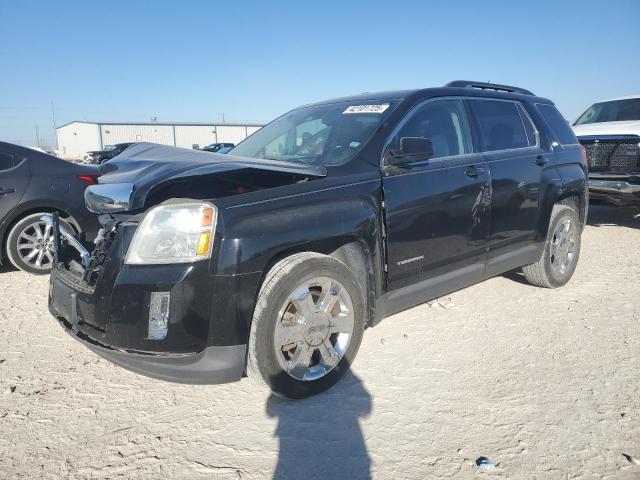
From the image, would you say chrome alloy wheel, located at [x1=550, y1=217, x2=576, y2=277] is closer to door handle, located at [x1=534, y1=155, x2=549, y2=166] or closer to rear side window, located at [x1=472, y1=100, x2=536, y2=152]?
door handle, located at [x1=534, y1=155, x2=549, y2=166]

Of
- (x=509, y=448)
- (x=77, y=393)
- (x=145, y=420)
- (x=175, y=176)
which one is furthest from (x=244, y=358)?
(x=509, y=448)

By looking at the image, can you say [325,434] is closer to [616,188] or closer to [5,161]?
[5,161]

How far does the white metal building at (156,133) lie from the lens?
5559 centimetres

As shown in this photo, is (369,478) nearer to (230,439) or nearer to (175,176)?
(230,439)

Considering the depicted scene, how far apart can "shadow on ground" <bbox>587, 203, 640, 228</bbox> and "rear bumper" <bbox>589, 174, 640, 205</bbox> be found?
60 centimetres

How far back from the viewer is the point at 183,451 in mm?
2238

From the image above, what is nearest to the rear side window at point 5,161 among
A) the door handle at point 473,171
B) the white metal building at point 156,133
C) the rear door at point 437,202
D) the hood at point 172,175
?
the hood at point 172,175

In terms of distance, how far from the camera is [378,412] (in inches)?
100

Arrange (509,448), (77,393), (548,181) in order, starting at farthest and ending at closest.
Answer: (548,181) → (77,393) → (509,448)

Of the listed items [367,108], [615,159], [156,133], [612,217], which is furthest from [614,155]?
[156,133]

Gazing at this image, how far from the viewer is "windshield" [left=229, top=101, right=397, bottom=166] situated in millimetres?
3127

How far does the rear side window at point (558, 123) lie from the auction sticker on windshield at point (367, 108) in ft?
6.78

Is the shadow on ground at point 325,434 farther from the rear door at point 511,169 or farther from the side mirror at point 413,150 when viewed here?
the rear door at point 511,169

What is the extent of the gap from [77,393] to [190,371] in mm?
983
